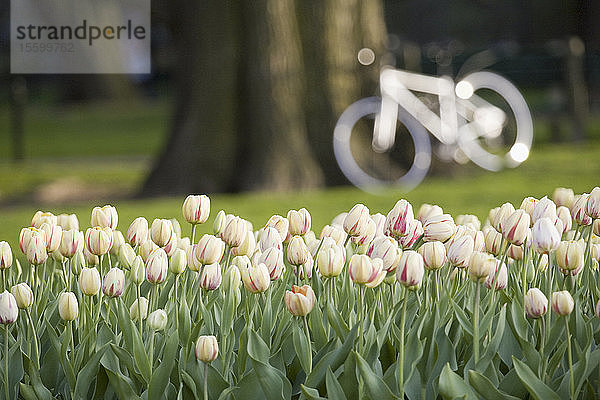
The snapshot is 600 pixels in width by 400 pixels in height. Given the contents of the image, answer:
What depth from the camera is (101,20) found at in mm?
18172

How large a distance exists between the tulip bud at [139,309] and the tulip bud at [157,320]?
10 cm

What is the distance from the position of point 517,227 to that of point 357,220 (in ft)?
1.10

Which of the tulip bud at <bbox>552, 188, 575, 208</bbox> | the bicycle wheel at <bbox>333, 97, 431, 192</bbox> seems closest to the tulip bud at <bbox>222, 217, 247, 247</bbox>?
the tulip bud at <bbox>552, 188, 575, 208</bbox>

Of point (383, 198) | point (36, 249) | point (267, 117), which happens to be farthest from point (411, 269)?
point (267, 117)

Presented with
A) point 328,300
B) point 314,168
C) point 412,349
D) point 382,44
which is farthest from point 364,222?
point 382,44

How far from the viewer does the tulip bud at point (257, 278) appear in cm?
178

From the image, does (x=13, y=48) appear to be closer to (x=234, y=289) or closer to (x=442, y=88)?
(x=442, y=88)

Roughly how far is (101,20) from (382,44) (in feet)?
34.7

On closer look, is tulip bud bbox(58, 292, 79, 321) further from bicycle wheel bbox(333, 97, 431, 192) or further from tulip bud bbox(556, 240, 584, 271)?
bicycle wheel bbox(333, 97, 431, 192)

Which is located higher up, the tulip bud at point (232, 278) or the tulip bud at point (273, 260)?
the tulip bud at point (273, 260)

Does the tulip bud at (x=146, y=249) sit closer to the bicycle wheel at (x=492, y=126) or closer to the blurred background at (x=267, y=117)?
the blurred background at (x=267, y=117)

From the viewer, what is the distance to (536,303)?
5.63ft

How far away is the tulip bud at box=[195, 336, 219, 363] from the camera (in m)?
1.62

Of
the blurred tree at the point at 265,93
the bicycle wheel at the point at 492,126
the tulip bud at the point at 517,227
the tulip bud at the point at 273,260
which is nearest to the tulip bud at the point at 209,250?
the tulip bud at the point at 273,260
